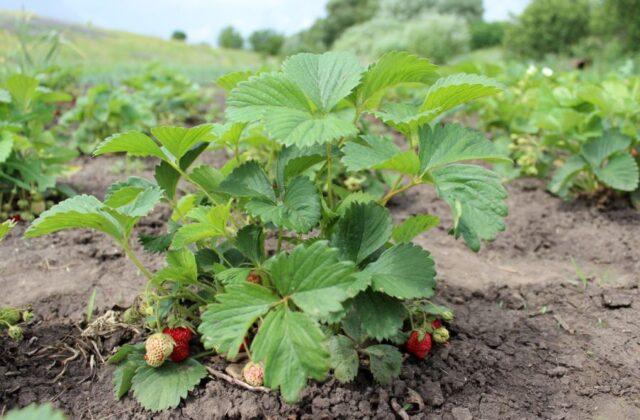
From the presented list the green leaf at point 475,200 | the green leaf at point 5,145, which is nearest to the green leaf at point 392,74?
the green leaf at point 475,200

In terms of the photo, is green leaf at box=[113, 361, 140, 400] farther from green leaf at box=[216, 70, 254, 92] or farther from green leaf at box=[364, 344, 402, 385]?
green leaf at box=[216, 70, 254, 92]

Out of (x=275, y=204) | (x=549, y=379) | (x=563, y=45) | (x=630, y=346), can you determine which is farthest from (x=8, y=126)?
(x=563, y=45)

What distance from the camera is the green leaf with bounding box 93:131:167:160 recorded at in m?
1.16

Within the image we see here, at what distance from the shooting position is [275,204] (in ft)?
4.05

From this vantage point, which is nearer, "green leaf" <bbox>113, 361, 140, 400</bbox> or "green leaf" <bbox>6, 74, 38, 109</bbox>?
"green leaf" <bbox>113, 361, 140, 400</bbox>

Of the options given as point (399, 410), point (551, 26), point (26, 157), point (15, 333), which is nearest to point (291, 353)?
point (399, 410)

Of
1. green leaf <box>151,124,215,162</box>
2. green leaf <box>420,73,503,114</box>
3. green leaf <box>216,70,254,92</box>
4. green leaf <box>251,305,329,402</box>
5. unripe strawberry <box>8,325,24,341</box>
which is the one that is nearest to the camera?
green leaf <box>251,305,329,402</box>

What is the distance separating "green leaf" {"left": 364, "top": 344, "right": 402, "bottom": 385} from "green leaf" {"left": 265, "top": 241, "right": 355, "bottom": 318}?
317 mm

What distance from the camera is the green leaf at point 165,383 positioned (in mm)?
1266

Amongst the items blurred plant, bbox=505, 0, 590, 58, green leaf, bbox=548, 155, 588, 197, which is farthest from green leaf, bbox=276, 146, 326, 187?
blurred plant, bbox=505, 0, 590, 58

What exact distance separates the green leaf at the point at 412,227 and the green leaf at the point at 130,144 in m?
0.57

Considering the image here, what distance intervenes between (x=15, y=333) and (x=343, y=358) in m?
0.88

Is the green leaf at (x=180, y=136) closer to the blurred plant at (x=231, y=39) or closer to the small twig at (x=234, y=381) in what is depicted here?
the small twig at (x=234, y=381)

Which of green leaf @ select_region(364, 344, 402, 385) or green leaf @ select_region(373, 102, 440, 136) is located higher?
green leaf @ select_region(373, 102, 440, 136)
